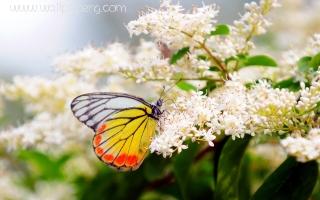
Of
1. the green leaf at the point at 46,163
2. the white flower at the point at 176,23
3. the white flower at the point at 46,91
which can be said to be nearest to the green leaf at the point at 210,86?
the white flower at the point at 176,23

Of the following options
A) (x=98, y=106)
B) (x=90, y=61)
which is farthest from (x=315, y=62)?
(x=90, y=61)

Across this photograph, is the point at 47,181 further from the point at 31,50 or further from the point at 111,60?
the point at 31,50

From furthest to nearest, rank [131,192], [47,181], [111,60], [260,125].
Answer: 1. [47,181]
2. [131,192]
3. [111,60]
4. [260,125]

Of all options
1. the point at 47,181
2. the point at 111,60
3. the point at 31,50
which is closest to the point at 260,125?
the point at 111,60

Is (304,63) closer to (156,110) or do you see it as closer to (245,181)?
(156,110)

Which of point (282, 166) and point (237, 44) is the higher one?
point (237, 44)

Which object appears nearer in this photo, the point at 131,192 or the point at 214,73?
the point at 214,73

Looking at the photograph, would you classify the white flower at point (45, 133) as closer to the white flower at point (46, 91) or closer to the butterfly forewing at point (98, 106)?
the white flower at point (46, 91)

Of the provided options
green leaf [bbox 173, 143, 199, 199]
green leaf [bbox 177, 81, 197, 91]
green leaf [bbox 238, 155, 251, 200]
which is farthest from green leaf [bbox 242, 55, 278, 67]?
green leaf [bbox 238, 155, 251, 200]
